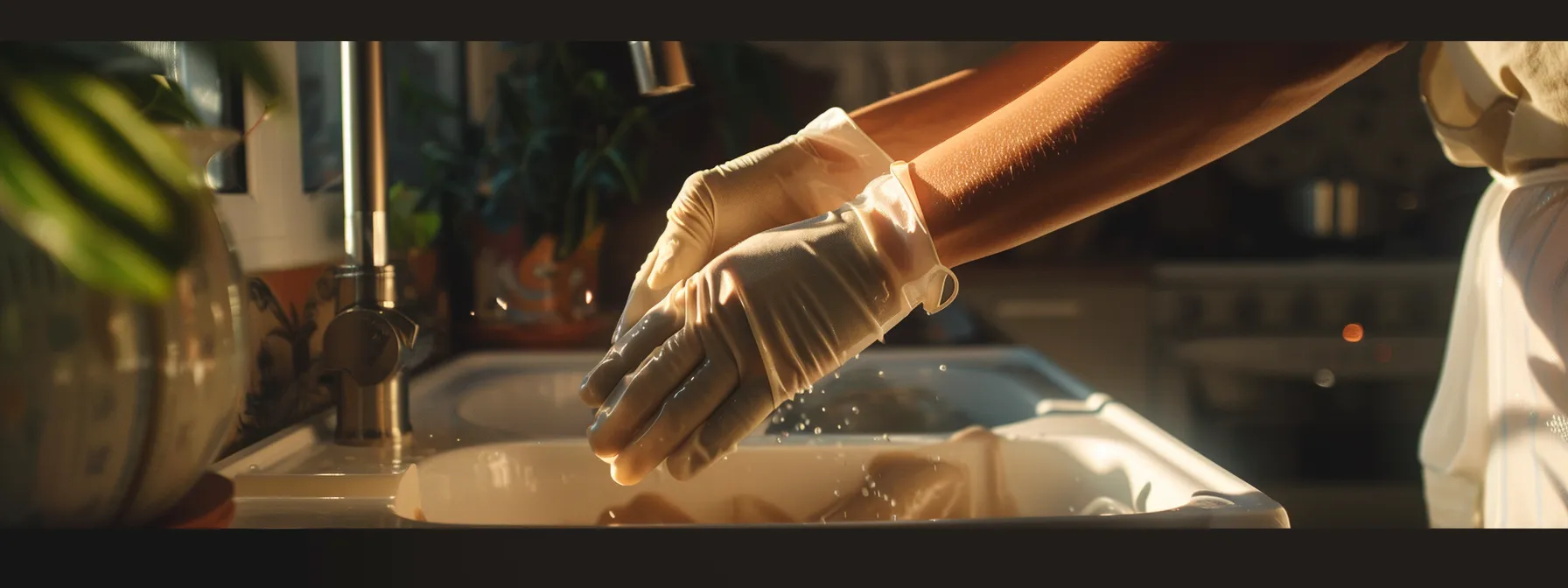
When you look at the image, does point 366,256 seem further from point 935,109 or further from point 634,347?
point 935,109

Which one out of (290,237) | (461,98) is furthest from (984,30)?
(461,98)

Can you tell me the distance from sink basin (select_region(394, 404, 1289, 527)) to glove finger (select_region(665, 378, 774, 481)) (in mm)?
196

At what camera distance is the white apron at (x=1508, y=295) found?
538 mm

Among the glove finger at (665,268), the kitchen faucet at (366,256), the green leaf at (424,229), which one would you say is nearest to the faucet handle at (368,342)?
the kitchen faucet at (366,256)

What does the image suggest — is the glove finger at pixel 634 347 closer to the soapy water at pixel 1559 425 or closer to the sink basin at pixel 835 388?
the sink basin at pixel 835 388

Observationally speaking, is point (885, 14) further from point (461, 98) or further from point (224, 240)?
point (461, 98)

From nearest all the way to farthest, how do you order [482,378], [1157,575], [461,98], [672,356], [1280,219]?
[1157,575] → [672,356] → [482,378] → [461,98] → [1280,219]

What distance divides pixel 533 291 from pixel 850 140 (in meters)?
0.67

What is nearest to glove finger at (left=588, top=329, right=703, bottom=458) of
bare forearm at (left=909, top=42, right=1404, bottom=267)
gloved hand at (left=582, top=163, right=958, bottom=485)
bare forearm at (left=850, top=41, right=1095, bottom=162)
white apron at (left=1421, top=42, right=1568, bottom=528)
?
gloved hand at (left=582, top=163, right=958, bottom=485)

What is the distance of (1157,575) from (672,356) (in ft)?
0.63

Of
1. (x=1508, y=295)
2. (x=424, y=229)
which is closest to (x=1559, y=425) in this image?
(x=1508, y=295)

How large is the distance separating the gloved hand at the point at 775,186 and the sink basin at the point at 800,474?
0.15 meters

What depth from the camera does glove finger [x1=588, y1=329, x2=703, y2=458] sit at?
1.28ft

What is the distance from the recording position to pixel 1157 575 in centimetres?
26
